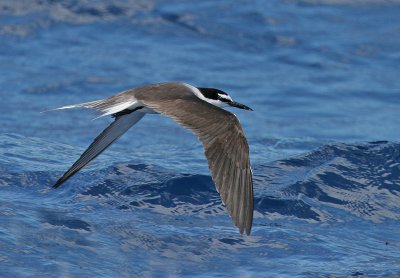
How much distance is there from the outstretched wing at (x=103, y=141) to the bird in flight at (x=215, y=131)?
8cm

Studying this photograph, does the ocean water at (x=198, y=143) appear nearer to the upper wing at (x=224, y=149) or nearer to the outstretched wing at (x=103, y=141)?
the outstretched wing at (x=103, y=141)

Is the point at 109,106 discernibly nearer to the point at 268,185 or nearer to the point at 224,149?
the point at 224,149

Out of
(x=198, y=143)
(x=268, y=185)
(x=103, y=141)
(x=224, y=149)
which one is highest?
(x=224, y=149)

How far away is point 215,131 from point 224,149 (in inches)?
6.8

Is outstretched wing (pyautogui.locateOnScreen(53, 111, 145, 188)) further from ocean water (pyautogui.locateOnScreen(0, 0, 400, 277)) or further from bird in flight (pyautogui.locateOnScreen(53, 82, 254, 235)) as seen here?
ocean water (pyautogui.locateOnScreen(0, 0, 400, 277))

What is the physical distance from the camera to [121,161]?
11.1m

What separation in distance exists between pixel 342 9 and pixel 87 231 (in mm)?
9322

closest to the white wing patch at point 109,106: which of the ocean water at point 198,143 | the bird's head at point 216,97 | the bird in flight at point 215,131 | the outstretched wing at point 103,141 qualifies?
the bird in flight at point 215,131

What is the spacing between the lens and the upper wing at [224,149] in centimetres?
746

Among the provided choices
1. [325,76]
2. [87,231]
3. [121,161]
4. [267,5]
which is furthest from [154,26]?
[87,231]

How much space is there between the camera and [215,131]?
7.74 meters

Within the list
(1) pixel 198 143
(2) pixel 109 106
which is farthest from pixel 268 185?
(2) pixel 109 106

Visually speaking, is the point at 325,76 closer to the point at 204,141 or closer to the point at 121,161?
the point at 121,161

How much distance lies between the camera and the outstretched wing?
28.7 ft
